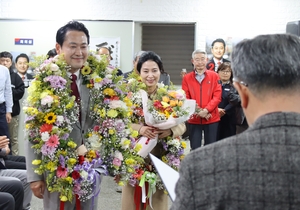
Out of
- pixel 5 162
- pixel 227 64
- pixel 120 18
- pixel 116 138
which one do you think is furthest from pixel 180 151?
pixel 120 18

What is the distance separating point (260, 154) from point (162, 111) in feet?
6.36

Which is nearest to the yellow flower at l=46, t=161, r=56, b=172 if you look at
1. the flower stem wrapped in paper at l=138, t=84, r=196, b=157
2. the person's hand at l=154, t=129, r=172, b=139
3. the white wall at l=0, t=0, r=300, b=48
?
the flower stem wrapped in paper at l=138, t=84, r=196, b=157

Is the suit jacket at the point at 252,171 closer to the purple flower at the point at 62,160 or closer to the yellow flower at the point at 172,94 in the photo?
the purple flower at the point at 62,160

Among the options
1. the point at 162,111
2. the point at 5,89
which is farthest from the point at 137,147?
the point at 5,89

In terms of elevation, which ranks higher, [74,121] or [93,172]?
[74,121]

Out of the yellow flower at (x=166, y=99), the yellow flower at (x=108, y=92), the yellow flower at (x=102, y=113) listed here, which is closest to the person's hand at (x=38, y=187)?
the yellow flower at (x=102, y=113)

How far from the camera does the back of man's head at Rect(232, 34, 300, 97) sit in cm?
86

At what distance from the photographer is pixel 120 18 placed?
6.39m

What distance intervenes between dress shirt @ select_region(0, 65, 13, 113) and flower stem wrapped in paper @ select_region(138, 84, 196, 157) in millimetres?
2550

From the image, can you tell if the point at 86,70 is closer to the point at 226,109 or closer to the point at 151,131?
the point at 151,131

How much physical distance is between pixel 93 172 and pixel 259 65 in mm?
1476

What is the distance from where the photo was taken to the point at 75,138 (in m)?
2.21

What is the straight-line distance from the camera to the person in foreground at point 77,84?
2.16 m

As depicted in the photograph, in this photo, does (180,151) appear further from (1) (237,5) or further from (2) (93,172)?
(1) (237,5)
